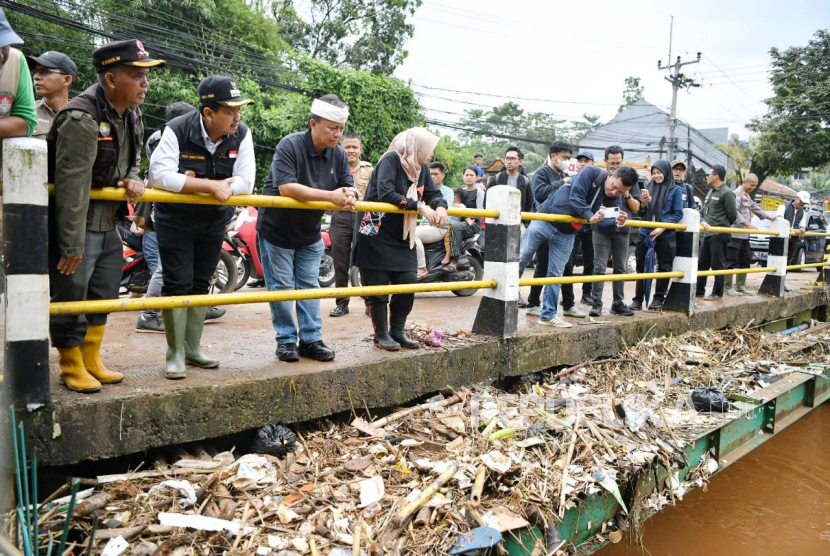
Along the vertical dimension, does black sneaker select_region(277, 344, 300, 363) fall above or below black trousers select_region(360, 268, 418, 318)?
below

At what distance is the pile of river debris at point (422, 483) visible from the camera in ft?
7.50

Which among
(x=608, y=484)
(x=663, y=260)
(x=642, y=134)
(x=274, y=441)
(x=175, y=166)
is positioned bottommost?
(x=608, y=484)

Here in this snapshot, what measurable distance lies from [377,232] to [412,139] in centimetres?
60

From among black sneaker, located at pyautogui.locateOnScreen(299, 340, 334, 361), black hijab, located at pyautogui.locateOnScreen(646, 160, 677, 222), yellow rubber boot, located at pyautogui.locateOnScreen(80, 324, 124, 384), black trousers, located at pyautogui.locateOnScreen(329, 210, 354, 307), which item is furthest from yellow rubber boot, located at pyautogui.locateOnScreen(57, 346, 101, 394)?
black hijab, located at pyautogui.locateOnScreen(646, 160, 677, 222)

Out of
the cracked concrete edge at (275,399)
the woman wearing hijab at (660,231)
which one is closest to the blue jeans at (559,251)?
the cracked concrete edge at (275,399)

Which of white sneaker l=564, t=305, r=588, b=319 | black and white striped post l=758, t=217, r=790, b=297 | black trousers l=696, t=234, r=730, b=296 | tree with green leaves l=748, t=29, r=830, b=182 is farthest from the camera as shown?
tree with green leaves l=748, t=29, r=830, b=182

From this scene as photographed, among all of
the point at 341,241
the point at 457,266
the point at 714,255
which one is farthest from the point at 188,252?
the point at 714,255

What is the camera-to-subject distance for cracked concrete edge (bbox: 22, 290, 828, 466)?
2361mm

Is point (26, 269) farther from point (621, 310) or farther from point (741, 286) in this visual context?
point (741, 286)

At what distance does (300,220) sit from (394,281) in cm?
76

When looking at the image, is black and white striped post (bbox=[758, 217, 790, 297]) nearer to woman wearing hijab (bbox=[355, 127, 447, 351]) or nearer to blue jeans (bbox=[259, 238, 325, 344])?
woman wearing hijab (bbox=[355, 127, 447, 351])

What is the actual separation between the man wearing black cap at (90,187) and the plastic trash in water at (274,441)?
27.1 inches

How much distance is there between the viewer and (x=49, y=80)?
11.3ft

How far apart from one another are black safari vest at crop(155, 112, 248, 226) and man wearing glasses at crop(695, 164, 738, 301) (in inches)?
245
